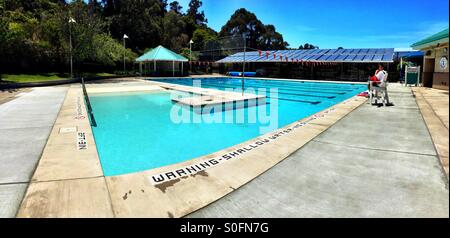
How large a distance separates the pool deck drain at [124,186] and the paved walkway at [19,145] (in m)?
0.14

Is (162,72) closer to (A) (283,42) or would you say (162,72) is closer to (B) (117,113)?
(B) (117,113)

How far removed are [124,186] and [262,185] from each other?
5.79 feet

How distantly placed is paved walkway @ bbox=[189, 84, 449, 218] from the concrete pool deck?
1 cm

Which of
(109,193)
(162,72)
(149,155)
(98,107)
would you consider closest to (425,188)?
(109,193)

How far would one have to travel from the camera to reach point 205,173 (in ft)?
13.8

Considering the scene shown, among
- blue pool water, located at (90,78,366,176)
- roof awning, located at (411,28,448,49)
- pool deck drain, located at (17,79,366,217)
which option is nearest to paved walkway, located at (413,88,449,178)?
pool deck drain, located at (17,79,366,217)

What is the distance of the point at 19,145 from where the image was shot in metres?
5.62

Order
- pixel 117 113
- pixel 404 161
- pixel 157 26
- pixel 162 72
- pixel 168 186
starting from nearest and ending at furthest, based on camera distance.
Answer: pixel 168 186
pixel 404 161
pixel 117 113
pixel 162 72
pixel 157 26

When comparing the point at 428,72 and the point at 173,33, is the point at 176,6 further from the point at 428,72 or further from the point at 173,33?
the point at 428,72

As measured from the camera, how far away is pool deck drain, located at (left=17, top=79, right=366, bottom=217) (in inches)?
122

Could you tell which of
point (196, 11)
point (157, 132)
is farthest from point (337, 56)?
point (196, 11)

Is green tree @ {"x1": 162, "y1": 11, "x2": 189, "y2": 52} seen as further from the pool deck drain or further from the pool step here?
the pool deck drain

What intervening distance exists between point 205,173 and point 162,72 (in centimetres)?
3100

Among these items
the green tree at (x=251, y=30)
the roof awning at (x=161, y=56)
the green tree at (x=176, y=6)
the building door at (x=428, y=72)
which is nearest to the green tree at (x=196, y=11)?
the green tree at (x=176, y=6)
